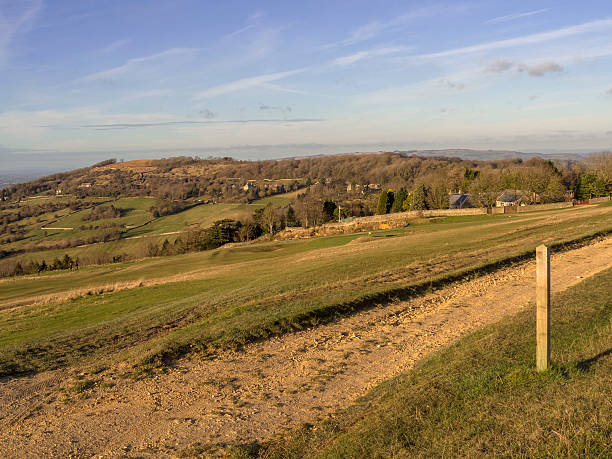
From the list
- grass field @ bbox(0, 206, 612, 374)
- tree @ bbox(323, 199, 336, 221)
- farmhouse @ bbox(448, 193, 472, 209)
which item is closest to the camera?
grass field @ bbox(0, 206, 612, 374)

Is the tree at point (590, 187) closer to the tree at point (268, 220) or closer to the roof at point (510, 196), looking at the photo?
the roof at point (510, 196)

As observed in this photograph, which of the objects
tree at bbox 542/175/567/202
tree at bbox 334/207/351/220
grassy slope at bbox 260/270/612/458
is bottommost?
tree at bbox 334/207/351/220

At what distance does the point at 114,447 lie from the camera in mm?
6953

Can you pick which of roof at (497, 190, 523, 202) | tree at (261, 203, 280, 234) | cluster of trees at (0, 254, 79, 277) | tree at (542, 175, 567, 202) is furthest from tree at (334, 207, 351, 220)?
cluster of trees at (0, 254, 79, 277)

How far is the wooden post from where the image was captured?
667cm

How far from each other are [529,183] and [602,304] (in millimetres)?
82331

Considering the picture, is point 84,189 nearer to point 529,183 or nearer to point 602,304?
point 529,183

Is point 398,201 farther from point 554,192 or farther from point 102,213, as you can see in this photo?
point 102,213

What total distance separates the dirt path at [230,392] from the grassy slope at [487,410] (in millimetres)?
843

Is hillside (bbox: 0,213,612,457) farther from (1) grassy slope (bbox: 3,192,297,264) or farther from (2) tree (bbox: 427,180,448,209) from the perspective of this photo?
(1) grassy slope (bbox: 3,192,297,264)

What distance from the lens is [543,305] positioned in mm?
6922

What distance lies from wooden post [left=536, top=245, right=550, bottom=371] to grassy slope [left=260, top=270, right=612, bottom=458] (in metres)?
0.24

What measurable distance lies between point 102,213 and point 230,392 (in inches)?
5582

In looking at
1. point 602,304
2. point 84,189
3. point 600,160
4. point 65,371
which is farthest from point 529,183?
point 84,189
